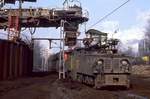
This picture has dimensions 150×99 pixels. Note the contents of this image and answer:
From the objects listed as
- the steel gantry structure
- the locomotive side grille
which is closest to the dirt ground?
the locomotive side grille

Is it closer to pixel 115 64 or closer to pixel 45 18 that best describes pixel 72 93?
pixel 115 64

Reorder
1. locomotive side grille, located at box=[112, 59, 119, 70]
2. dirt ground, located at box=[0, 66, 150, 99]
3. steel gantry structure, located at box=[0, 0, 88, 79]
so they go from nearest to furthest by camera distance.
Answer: dirt ground, located at box=[0, 66, 150, 99]
locomotive side grille, located at box=[112, 59, 119, 70]
steel gantry structure, located at box=[0, 0, 88, 79]

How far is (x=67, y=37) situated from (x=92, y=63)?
1193 inches

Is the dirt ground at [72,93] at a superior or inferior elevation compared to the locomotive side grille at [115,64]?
inferior

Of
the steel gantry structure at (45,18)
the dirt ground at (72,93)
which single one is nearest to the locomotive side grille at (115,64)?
the dirt ground at (72,93)


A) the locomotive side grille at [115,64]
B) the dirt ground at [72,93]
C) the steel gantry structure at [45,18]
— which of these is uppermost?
the steel gantry structure at [45,18]

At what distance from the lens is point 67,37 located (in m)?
62.5

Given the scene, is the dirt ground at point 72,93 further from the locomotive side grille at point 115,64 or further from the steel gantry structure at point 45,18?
the steel gantry structure at point 45,18

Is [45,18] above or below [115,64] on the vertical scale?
above

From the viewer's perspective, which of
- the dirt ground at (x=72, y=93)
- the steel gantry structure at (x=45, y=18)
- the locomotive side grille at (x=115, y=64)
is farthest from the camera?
the steel gantry structure at (x=45, y=18)

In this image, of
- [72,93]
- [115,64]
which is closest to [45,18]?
[115,64]

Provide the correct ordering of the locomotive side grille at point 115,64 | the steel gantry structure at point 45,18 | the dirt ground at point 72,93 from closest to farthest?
the dirt ground at point 72,93 → the locomotive side grille at point 115,64 → the steel gantry structure at point 45,18

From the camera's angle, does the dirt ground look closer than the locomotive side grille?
Yes

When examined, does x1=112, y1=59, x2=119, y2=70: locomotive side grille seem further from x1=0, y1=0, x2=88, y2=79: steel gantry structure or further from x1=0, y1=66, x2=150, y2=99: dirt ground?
x1=0, y1=0, x2=88, y2=79: steel gantry structure
